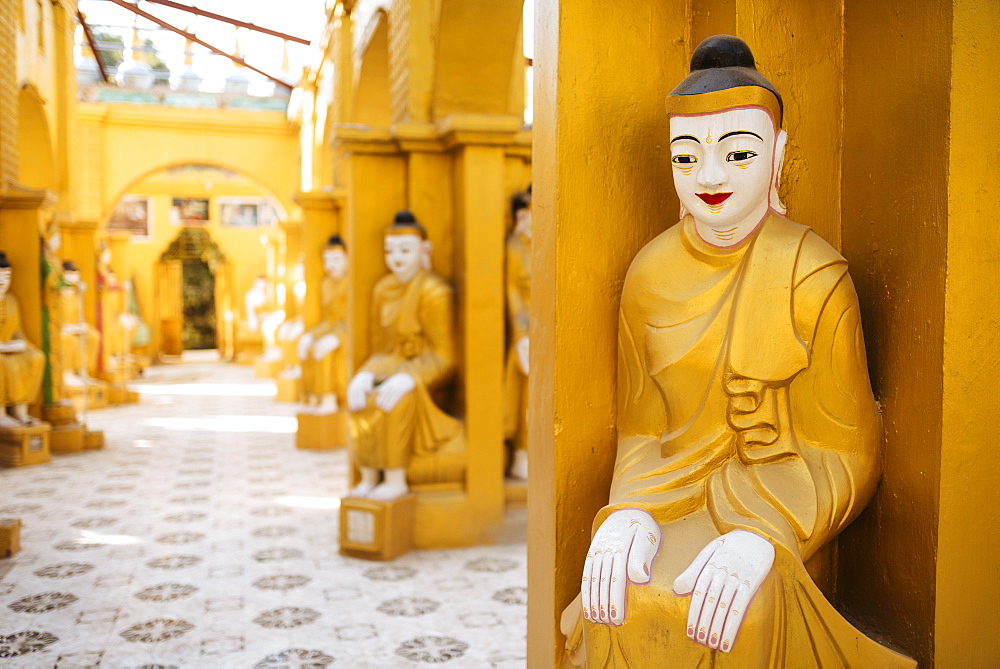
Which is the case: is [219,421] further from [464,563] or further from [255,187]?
[255,187]

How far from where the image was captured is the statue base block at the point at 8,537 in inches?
194

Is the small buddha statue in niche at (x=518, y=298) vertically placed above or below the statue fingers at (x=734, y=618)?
above

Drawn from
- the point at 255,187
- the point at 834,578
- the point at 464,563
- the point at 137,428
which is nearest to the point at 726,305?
the point at 834,578

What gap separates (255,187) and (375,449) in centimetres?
1824

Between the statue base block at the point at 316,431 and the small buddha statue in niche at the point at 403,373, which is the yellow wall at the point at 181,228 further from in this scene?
the small buddha statue in niche at the point at 403,373

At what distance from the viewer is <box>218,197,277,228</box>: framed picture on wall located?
73.5 ft

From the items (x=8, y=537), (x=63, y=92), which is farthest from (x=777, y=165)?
(x=63, y=92)

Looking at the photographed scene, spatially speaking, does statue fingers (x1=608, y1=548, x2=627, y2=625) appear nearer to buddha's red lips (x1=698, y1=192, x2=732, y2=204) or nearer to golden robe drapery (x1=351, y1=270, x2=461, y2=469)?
buddha's red lips (x1=698, y1=192, x2=732, y2=204)

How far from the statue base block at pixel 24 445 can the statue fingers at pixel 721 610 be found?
306 inches

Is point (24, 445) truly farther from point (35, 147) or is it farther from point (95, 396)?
point (35, 147)

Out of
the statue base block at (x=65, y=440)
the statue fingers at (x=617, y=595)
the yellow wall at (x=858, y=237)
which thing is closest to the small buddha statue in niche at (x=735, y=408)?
the statue fingers at (x=617, y=595)

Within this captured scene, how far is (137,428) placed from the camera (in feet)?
33.6

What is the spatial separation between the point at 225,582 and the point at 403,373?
1524mm

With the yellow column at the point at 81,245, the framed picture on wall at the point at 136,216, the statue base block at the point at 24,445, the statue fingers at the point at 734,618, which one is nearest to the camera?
the statue fingers at the point at 734,618
